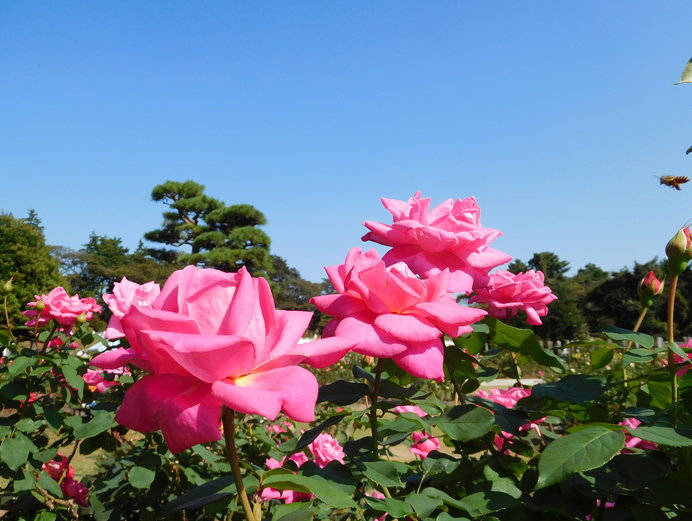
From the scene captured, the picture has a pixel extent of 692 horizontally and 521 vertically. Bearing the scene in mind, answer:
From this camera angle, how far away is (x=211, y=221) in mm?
27359

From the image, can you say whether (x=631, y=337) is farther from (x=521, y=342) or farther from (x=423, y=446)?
(x=423, y=446)

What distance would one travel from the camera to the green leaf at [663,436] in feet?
1.92

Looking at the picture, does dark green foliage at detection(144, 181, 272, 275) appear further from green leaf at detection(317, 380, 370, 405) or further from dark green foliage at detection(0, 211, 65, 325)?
green leaf at detection(317, 380, 370, 405)

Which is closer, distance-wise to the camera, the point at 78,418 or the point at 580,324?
the point at 78,418

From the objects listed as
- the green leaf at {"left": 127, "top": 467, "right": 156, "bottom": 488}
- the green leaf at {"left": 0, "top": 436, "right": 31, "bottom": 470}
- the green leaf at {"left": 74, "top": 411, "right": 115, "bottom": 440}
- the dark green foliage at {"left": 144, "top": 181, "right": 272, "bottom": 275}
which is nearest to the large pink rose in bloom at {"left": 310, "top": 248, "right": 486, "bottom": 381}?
the green leaf at {"left": 74, "top": 411, "right": 115, "bottom": 440}

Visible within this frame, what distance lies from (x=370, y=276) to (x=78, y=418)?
4.94 feet

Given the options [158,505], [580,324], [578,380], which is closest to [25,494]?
[158,505]

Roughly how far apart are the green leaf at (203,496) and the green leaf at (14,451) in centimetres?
117

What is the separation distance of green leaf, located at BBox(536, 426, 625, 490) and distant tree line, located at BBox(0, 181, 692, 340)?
393 millimetres

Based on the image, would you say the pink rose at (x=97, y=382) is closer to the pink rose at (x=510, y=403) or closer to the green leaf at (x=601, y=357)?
the pink rose at (x=510, y=403)

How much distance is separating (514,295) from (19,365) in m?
1.48

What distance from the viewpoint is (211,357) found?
445mm

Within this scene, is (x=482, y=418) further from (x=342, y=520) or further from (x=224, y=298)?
(x=342, y=520)

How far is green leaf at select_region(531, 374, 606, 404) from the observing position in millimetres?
762
